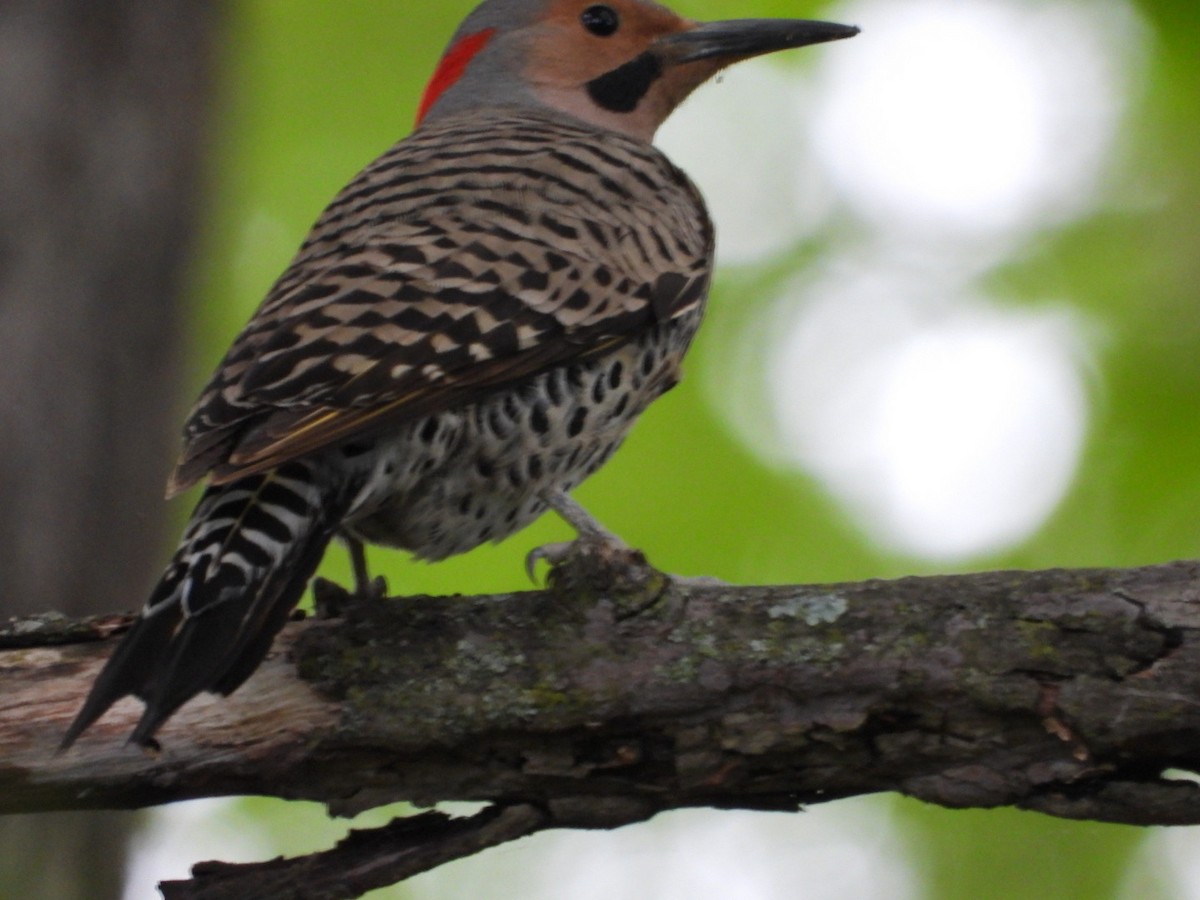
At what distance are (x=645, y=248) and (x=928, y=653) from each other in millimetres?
1657

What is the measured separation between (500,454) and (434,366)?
1.35 feet

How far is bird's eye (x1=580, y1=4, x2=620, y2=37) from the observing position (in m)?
5.52

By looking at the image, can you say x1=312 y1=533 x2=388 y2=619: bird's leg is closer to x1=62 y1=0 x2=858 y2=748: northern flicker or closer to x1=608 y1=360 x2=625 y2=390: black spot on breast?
x1=62 y1=0 x2=858 y2=748: northern flicker

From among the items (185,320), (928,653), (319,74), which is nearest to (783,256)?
(319,74)

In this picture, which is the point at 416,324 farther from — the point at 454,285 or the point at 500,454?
the point at 500,454

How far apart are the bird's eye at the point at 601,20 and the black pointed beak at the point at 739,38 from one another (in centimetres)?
19

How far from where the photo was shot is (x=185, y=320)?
15.4 ft

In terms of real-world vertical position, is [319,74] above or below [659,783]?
above

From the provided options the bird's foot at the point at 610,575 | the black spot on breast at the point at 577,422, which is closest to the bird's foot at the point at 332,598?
the bird's foot at the point at 610,575

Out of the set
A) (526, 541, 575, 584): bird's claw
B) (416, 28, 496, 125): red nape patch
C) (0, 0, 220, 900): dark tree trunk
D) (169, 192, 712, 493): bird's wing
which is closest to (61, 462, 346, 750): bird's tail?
(169, 192, 712, 493): bird's wing

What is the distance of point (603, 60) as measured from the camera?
551 centimetres

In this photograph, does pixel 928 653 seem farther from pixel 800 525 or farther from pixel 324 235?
pixel 800 525

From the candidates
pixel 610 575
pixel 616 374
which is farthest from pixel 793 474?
pixel 610 575

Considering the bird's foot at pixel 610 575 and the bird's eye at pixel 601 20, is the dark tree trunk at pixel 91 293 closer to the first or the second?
the bird's eye at pixel 601 20
